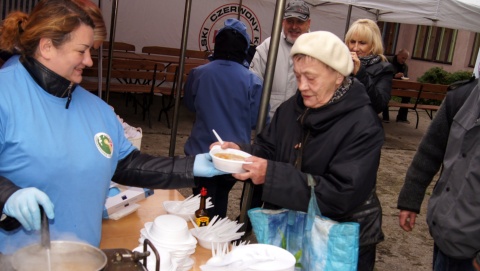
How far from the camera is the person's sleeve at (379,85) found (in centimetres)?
359

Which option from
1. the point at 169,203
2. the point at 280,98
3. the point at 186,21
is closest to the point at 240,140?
the point at 280,98

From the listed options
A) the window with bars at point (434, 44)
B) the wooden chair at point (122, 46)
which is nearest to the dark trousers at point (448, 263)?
the wooden chair at point (122, 46)

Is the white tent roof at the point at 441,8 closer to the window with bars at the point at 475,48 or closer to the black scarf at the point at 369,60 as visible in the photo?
the black scarf at the point at 369,60

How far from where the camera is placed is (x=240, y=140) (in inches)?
158

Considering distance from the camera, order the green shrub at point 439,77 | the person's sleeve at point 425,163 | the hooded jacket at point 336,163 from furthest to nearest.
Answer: the green shrub at point 439,77
the person's sleeve at point 425,163
the hooded jacket at point 336,163

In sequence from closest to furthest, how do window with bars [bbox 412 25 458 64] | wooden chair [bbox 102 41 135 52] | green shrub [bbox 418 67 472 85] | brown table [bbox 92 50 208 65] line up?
brown table [bbox 92 50 208 65] → wooden chair [bbox 102 41 135 52] → green shrub [bbox 418 67 472 85] → window with bars [bbox 412 25 458 64]

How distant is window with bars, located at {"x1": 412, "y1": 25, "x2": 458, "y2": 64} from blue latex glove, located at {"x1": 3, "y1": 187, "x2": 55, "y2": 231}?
68.4 feet

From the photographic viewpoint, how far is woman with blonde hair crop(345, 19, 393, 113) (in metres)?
3.64

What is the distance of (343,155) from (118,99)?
8.75 meters

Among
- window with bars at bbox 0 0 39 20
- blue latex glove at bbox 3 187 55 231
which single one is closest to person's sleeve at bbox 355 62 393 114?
blue latex glove at bbox 3 187 55 231

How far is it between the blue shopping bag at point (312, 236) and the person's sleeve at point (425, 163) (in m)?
0.89

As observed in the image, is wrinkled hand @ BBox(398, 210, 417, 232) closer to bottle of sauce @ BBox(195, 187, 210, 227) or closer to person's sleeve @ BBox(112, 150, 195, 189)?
bottle of sauce @ BBox(195, 187, 210, 227)

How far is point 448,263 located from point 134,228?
1.47m

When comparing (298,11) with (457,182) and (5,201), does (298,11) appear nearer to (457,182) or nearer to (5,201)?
(457,182)
